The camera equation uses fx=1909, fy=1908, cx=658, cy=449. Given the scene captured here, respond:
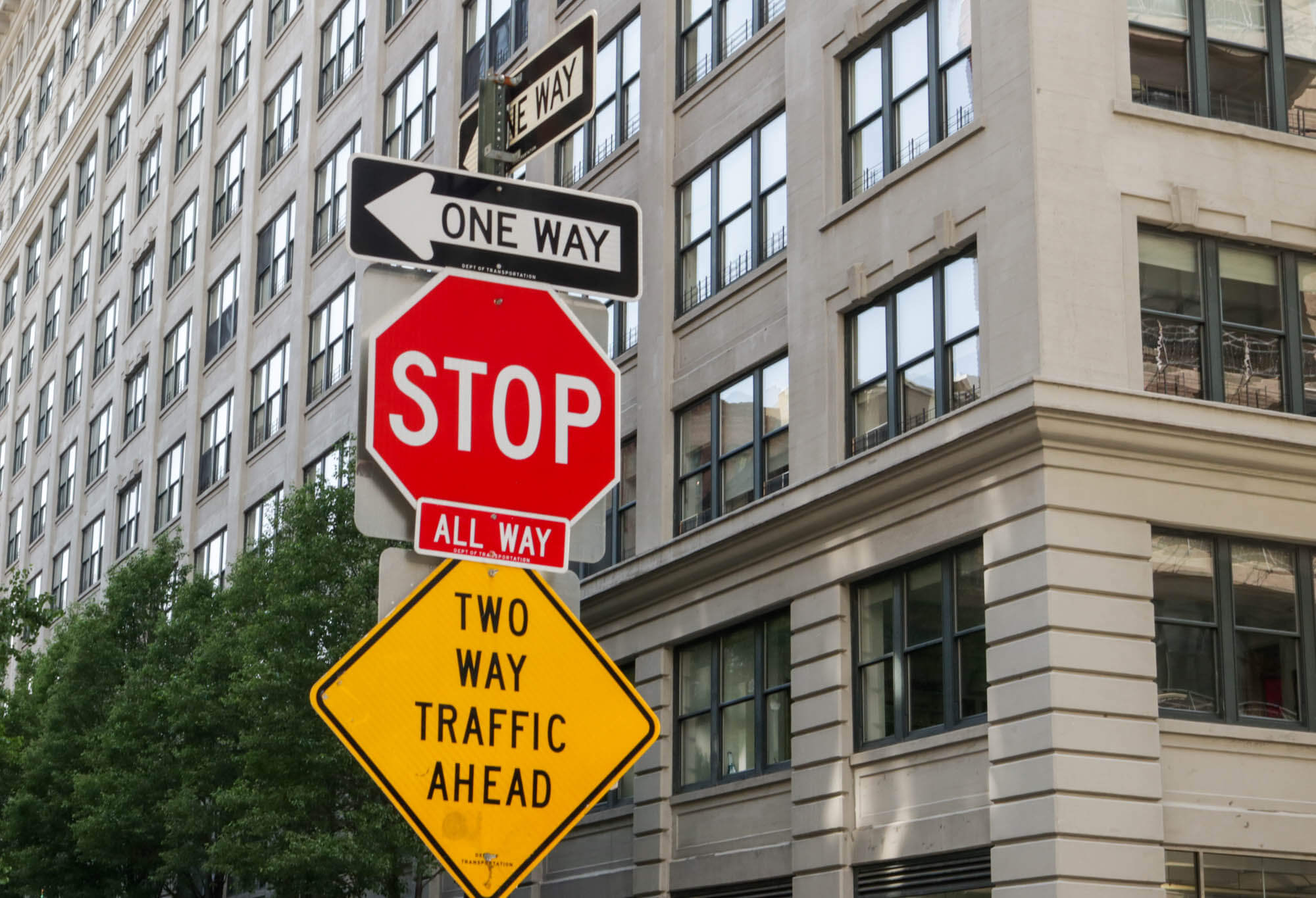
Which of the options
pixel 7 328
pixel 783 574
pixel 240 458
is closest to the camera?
pixel 783 574

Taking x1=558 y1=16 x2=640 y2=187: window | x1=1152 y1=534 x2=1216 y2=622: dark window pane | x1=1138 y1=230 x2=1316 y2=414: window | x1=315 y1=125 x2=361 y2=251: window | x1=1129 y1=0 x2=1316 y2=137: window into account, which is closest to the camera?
x1=1152 y1=534 x2=1216 y2=622: dark window pane

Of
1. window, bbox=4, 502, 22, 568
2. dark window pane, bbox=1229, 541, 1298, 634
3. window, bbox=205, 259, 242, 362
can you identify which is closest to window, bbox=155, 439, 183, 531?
window, bbox=205, 259, 242, 362

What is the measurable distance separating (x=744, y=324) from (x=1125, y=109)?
715 centimetres

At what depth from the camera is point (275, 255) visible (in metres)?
46.9

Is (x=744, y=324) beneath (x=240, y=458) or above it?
beneath

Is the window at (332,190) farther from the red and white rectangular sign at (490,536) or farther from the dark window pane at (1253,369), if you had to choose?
the red and white rectangular sign at (490,536)

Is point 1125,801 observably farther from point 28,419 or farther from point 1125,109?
point 28,419

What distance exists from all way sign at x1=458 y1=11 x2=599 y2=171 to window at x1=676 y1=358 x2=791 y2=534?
1595 centimetres

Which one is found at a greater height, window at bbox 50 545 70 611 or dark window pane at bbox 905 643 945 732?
window at bbox 50 545 70 611

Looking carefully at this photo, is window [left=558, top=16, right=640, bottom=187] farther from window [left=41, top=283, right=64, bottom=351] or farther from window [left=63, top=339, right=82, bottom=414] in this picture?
window [left=41, top=283, right=64, bottom=351]

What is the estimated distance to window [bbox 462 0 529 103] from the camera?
34906mm

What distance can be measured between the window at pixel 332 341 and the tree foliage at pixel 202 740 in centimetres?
471

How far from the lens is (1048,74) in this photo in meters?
21.2

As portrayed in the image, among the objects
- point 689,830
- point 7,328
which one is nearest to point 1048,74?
point 689,830
